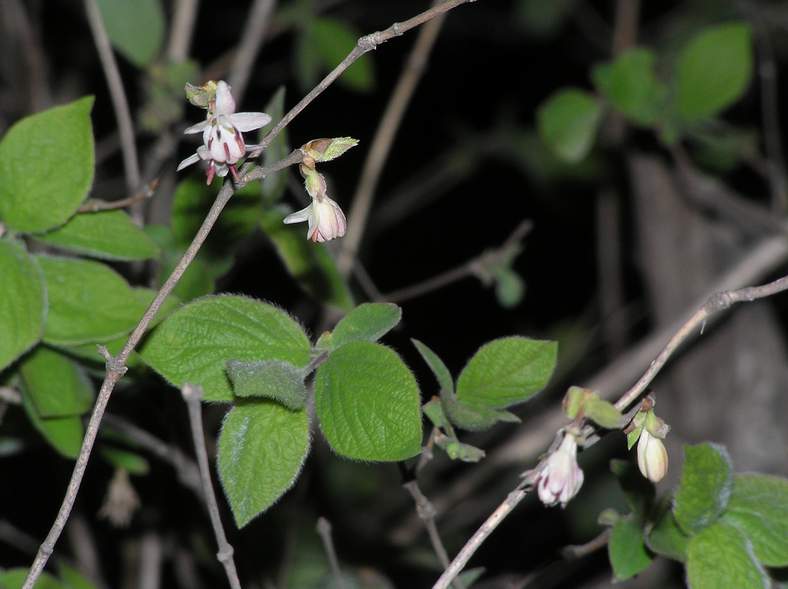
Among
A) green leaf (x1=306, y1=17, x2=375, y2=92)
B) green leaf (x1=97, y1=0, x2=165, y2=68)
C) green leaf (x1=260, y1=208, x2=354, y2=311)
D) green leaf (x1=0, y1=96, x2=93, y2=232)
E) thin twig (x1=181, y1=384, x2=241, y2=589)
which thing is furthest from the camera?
green leaf (x1=306, y1=17, x2=375, y2=92)

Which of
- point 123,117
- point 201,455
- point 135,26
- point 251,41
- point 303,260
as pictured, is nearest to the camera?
point 201,455

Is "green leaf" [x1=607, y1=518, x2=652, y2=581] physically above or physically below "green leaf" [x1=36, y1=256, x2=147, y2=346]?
below

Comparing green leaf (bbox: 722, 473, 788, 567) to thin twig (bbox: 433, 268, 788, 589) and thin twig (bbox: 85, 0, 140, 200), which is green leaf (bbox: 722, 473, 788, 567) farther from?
thin twig (bbox: 85, 0, 140, 200)

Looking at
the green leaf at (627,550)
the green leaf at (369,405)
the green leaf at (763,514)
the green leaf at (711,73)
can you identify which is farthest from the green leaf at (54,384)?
the green leaf at (711,73)

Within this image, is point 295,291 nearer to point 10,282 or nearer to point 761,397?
point 761,397

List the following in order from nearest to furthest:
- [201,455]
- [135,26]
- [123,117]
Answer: [201,455], [123,117], [135,26]

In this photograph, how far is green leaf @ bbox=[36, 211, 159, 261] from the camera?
97 centimetres

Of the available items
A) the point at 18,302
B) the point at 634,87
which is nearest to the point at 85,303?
the point at 18,302

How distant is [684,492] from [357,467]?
1290mm

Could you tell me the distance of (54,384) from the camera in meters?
0.98

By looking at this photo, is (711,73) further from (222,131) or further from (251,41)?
(222,131)

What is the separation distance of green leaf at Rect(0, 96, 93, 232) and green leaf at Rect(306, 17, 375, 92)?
3.78ft

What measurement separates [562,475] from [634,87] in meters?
1.16

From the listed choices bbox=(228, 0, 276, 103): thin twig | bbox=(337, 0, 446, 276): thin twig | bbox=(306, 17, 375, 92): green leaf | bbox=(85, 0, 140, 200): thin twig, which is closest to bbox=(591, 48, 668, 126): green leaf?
bbox=(337, 0, 446, 276): thin twig
